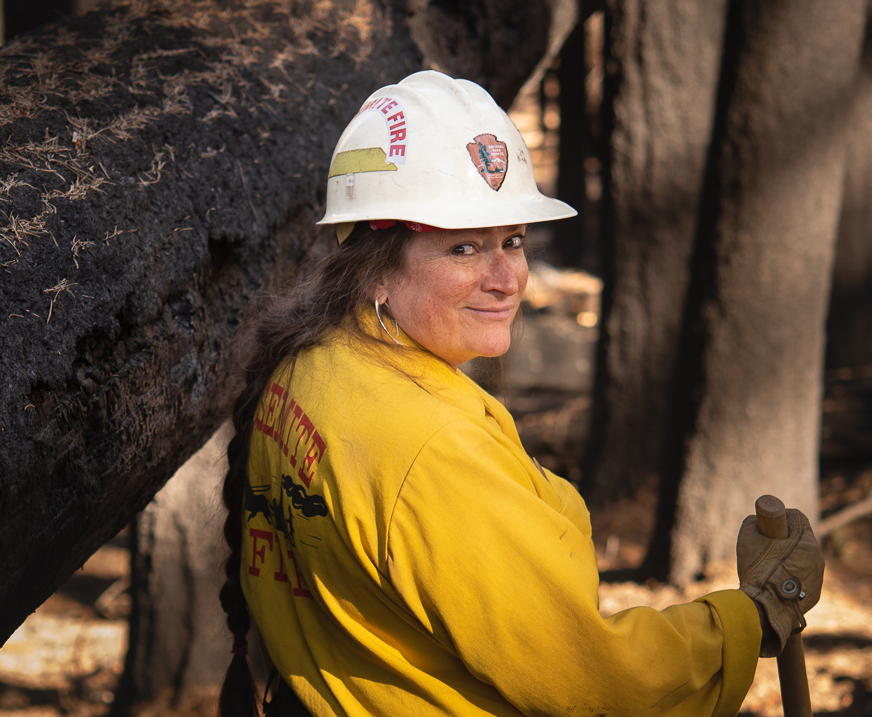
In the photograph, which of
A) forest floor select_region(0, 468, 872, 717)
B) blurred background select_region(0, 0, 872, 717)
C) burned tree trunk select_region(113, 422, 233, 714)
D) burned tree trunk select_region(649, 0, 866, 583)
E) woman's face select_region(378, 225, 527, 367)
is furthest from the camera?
burned tree trunk select_region(649, 0, 866, 583)

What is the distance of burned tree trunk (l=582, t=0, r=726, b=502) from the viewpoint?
16.2ft

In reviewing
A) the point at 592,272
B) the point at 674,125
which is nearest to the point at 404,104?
the point at 674,125

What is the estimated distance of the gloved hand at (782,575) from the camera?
1.87 metres

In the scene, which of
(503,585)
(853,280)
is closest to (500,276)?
(503,585)

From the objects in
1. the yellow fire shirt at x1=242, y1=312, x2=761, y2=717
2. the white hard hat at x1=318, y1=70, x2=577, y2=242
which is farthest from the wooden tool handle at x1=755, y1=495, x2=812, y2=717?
the white hard hat at x1=318, y1=70, x2=577, y2=242

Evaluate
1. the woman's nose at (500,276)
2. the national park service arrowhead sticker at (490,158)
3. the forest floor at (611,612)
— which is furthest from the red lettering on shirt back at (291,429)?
the forest floor at (611,612)

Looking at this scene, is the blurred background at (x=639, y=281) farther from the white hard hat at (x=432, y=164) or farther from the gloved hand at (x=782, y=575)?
the gloved hand at (x=782, y=575)

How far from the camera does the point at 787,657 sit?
2123mm

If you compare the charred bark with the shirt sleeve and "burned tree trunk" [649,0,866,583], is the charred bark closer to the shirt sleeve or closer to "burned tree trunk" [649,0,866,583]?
"burned tree trunk" [649,0,866,583]

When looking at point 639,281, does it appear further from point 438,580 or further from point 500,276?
point 438,580

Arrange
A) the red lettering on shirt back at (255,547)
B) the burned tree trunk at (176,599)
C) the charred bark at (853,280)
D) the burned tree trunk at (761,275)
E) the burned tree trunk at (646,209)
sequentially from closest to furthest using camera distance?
the red lettering on shirt back at (255,547) → the burned tree trunk at (176,599) → the burned tree trunk at (761,275) → the burned tree trunk at (646,209) → the charred bark at (853,280)

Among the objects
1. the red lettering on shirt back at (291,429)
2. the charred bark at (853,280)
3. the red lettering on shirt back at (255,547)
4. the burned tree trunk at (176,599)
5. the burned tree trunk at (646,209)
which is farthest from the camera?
the charred bark at (853,280)

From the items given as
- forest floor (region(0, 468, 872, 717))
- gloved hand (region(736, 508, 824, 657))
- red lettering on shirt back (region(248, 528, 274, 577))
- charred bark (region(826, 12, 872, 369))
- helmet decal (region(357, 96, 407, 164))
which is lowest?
forest floor (region(0, 468, 872, 717))

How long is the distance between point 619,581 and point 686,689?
3.35 metres
